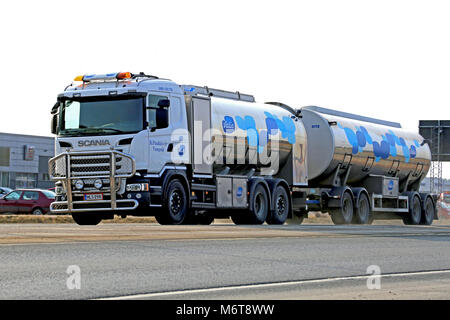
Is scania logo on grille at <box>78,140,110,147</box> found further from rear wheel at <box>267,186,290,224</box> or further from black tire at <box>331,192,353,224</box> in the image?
black tire at <box>331,192,353,224</box>

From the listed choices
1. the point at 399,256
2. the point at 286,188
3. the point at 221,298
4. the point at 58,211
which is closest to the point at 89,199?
the point at 58,211

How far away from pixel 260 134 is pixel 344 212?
5.91m

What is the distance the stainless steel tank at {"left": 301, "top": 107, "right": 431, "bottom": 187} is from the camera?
31.3m

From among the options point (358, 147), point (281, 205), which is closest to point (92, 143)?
point (281, 205)

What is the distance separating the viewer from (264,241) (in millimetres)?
16969

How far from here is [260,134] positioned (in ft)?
91.4

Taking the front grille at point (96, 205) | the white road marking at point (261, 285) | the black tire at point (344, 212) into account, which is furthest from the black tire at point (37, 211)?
the white road marking at point (261, 285)

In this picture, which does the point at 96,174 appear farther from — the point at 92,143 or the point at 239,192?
the point at 239,192

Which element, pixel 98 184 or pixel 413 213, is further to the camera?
pixel 413 213

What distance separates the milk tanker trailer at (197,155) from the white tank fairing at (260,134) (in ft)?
0.11

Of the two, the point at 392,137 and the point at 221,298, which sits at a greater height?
the point at 392,137

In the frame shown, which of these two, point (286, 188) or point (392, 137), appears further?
point (392, 137)

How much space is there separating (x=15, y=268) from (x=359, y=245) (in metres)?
7.71
